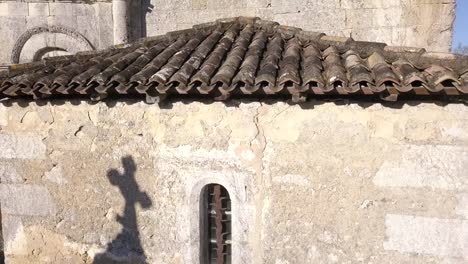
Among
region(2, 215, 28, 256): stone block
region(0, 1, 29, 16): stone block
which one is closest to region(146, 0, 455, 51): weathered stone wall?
region(0, 1, 29, 16): stone block

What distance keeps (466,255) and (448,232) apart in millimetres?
252

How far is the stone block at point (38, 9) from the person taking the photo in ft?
19.9

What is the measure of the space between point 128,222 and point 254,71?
2.01 metres

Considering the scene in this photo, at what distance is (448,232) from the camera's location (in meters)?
2.63

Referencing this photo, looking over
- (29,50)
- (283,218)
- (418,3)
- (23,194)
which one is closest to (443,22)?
(418,3)

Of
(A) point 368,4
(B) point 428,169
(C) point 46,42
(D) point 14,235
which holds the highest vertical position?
(A) point 368,4

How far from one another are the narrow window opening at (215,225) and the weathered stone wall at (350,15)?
12.4ft

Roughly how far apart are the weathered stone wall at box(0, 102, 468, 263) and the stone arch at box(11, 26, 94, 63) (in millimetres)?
3300

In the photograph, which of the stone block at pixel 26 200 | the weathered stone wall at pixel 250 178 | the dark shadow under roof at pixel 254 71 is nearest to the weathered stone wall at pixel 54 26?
the dark shadow under roof at pixel 254 71

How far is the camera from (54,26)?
609 centimetres

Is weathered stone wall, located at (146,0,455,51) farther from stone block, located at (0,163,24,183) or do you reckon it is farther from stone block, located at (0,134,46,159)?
stone block, located at (0,163,24,183)

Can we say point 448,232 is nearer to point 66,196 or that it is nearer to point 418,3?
point 66,196

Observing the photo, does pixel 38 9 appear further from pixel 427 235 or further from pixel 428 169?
pixel 427 235

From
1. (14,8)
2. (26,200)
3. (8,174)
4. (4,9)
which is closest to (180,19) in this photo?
(14,8)
